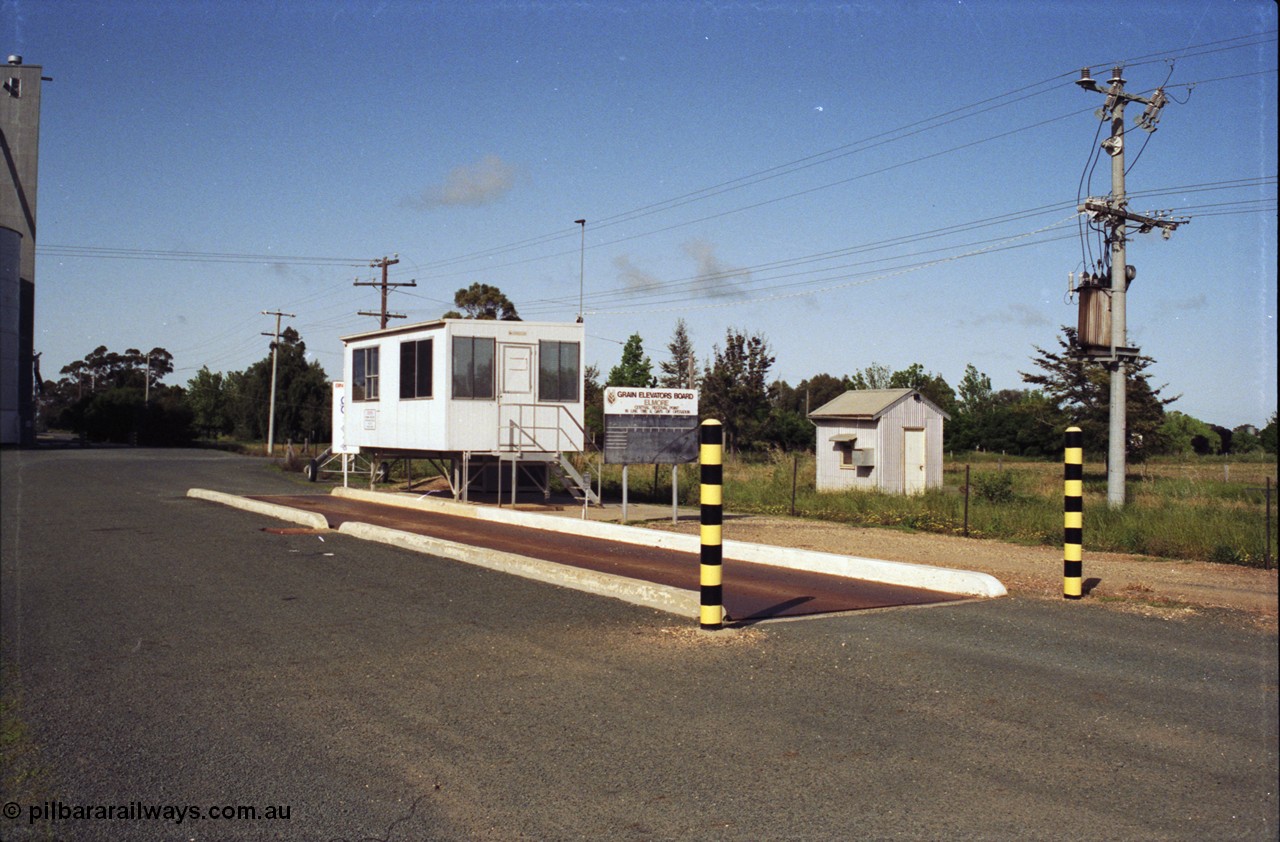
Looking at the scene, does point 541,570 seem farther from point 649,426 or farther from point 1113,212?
point 1113,212

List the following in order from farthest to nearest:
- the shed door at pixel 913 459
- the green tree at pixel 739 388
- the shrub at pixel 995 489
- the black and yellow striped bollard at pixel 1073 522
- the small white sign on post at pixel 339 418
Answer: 1. the green tree at pixel 739 388
2. the small white sign on post at pixel 339 418
3. the shed door at pixel 913 459
4. the shrub at pixel 995 489
5. the black and yellow striped bollard at pixel 1073 522

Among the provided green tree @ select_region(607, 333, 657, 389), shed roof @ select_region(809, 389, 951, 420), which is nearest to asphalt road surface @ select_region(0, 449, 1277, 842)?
shed roof @ select_region(809, 389, 951, 420)

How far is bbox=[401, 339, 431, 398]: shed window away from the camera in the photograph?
84.1ft

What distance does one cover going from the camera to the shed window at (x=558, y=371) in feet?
83.9

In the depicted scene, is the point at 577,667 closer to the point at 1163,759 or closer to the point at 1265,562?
the point at 1163,759

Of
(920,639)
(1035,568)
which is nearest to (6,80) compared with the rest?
(920,639)

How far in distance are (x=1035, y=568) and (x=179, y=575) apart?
932cm

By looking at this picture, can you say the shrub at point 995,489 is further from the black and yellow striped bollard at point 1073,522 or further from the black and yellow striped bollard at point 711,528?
the black and yellow striped bollard at point 711,528

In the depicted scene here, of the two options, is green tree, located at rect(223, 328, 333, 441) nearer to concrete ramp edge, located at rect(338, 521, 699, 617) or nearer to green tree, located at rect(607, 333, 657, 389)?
green tree, located at rect(607, 333, 657, 389)

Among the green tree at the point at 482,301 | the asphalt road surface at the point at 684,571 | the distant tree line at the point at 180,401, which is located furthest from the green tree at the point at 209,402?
the asphalt road surface at the point at 684,571

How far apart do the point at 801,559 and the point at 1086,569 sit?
9.96 feet

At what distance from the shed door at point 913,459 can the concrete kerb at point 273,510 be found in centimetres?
1783

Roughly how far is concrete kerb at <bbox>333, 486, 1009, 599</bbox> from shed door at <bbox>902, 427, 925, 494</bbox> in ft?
49.8

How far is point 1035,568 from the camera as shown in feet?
37.9
